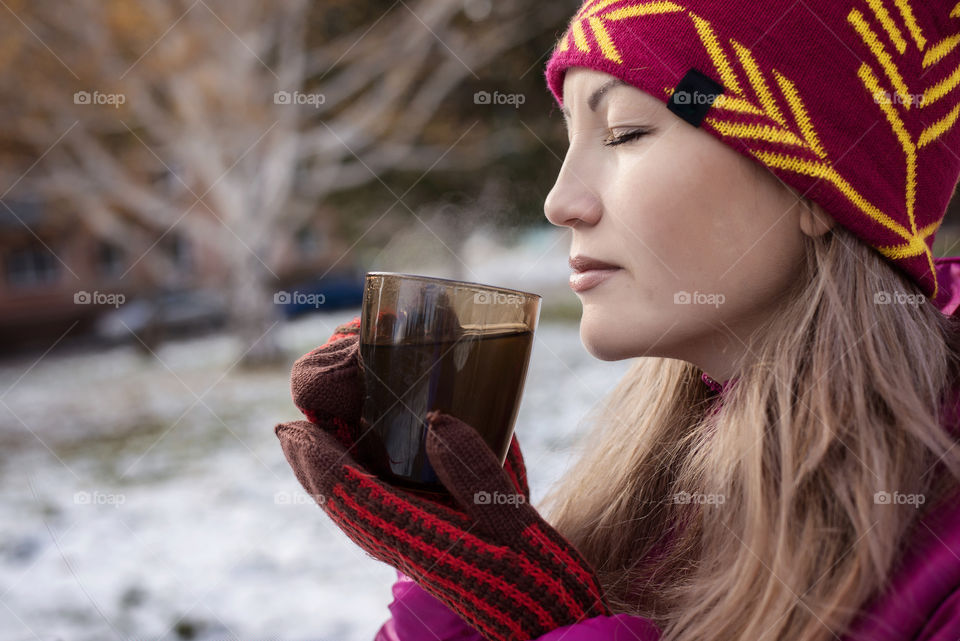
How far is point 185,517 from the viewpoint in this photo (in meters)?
4.01

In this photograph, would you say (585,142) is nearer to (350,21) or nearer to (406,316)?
(406,316)

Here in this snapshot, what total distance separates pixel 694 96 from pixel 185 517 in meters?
3.93

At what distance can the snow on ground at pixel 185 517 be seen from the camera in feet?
9.68

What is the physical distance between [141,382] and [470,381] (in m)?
8.48

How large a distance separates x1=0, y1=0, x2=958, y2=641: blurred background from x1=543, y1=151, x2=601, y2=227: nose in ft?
7.39

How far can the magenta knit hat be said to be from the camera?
3.31 feet

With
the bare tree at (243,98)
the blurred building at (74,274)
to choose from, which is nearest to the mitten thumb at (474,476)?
the bare tree at (243,98)

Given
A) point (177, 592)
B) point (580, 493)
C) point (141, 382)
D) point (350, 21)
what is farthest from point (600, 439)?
point (141, 382)
